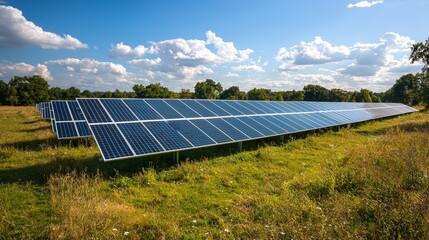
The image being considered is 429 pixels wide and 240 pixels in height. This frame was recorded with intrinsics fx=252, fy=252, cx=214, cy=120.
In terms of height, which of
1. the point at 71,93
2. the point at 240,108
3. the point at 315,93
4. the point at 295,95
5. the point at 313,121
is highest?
the point at 315,93

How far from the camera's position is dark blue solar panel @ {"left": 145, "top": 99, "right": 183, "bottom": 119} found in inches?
531

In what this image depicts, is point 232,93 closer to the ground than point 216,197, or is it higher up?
higher up

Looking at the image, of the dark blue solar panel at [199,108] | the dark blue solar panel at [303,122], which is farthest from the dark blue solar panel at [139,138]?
the dark blue solar panel at [303,122]

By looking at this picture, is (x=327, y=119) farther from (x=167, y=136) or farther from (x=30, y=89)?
(x=30, y=89)

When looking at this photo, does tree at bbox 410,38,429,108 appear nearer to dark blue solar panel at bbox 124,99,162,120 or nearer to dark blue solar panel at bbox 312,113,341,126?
dark blue solar panel at bbox 312,113,341,126

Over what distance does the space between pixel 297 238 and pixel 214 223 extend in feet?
7.03

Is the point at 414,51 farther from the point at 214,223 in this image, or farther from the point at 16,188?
the point at 16,188

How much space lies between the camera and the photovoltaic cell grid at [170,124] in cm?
987

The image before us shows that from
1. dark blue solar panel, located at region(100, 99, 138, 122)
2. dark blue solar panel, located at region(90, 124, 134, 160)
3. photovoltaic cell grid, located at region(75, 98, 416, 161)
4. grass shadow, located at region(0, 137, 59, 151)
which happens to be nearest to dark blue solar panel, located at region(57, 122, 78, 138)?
grass shadow, located at region(0, 137, 59, 151)

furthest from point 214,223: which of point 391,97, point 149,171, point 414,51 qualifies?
point 391,97

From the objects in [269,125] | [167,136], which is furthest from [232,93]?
[167,136]

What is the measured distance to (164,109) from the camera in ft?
46.9

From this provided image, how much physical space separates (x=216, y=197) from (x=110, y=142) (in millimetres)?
4464

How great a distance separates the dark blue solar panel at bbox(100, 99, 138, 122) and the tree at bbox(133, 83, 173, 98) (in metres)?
72.1
